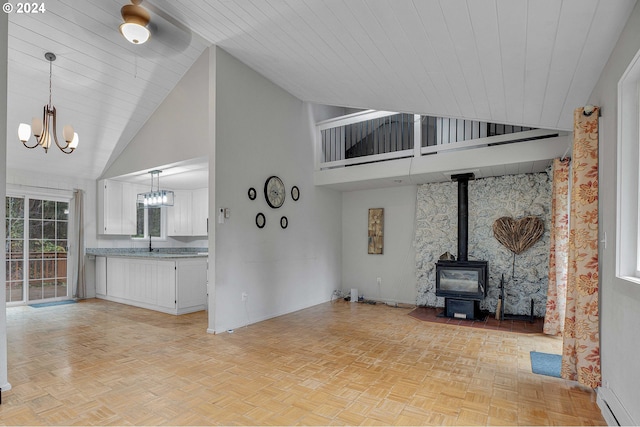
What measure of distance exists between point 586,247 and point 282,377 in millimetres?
2648

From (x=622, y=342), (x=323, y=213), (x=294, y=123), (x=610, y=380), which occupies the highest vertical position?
(x=294, y=123)

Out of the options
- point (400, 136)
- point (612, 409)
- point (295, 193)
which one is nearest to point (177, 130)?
point (295, 193)

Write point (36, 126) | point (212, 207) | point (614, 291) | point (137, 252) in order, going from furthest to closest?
point (137, 252), point (212, 207), point (36, 126), point (614, 291)

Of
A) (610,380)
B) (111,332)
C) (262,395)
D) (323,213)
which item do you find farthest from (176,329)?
(610,380)

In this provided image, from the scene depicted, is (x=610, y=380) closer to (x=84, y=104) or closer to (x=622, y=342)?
(x=622, y=342)

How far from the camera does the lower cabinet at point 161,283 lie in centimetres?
550

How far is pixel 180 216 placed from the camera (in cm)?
761

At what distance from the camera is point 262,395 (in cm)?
271

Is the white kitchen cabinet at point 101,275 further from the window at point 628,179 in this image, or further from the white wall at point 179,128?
the window at point 628,179

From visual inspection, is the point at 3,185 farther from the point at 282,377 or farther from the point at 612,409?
the point at 612,409

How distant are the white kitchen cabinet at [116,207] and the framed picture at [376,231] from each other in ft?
15.7

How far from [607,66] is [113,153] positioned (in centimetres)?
700

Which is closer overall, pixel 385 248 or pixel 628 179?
pixel 628 179

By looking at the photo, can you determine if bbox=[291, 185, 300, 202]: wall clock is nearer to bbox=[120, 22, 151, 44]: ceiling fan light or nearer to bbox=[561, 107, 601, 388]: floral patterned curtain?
bbox=[120, 22, 151, 44]: ceiling fan light
